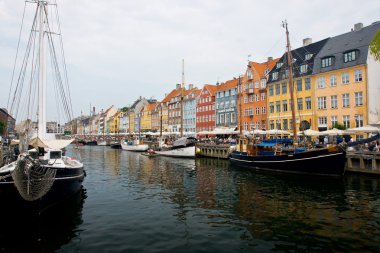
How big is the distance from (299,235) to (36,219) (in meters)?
10.9

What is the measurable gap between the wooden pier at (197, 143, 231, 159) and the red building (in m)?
26.0

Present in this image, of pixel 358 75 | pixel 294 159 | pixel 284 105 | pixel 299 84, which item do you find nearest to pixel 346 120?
pixel 358 75

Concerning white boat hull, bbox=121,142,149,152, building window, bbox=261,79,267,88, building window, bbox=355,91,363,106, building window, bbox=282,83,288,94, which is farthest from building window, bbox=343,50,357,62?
white boat hull, bbox=121,142,149,152

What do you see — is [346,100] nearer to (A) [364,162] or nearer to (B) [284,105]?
(B) [284,105]

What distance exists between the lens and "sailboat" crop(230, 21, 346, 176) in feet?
77.3

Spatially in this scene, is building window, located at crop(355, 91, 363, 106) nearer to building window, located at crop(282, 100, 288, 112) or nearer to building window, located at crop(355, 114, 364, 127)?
building window, located at crop(355, 114, 364, 127)

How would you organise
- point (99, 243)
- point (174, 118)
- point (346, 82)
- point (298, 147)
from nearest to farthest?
1. point (99, 243)
2. point (298, 147)
3. point (346, 82)
4. point (174, 118)

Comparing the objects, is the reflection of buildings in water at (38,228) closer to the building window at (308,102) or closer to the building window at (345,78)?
the building window at (345,78)

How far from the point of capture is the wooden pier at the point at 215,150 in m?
44.2

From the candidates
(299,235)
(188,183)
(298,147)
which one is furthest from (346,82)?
(299,235)

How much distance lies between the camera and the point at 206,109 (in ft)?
256

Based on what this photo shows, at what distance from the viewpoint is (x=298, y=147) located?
2956 centimetres

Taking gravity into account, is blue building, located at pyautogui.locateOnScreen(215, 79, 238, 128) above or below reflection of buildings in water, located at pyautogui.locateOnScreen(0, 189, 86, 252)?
above

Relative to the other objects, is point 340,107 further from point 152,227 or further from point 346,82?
point 152,227
